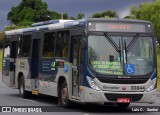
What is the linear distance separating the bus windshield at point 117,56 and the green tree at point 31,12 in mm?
100357

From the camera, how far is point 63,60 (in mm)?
18453

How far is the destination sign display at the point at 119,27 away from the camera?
16.9 m

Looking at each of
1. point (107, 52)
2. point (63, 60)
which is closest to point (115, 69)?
point (107, 52)

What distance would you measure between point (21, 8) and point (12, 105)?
348 ft

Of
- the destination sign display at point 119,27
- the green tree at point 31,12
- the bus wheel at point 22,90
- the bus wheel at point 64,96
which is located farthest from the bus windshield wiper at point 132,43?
the green tree at point 31,12

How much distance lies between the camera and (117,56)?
657 inches

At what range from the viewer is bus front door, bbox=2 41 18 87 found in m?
24.9

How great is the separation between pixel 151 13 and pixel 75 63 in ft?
143

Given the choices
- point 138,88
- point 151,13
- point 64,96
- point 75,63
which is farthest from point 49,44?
point 151,13

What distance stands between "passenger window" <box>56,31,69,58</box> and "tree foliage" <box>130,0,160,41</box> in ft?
128

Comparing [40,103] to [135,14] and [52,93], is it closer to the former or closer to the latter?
[52,93]

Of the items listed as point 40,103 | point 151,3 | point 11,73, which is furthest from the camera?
point 151,3

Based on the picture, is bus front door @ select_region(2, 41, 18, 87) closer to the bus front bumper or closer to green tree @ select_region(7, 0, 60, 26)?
the bus front bumper

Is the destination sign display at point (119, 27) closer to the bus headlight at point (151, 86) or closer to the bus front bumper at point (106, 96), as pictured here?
the bus headlight at point (151, 86)
